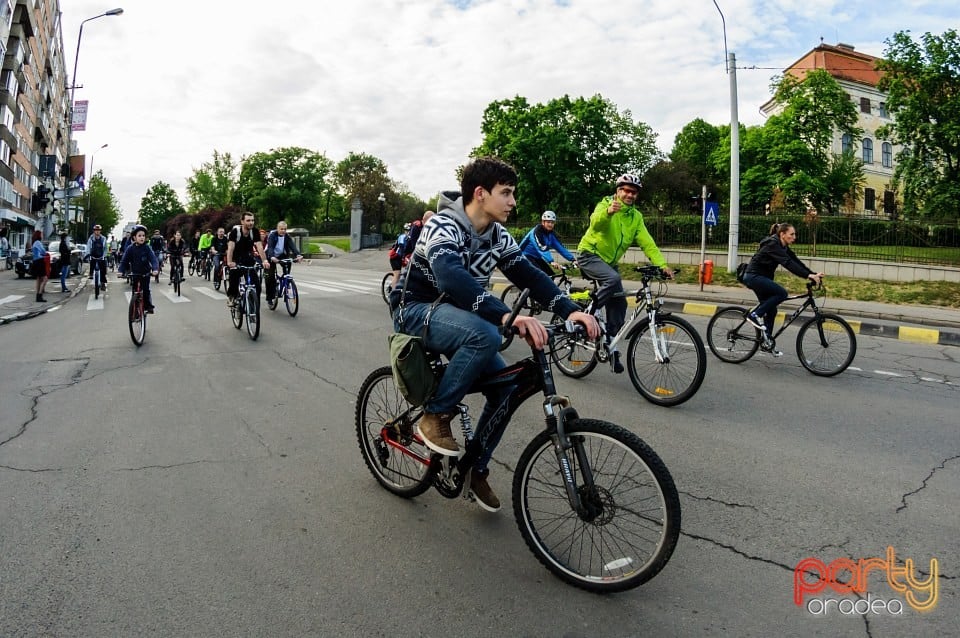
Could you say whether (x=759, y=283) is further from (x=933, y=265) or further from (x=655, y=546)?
(x=933, y=265)

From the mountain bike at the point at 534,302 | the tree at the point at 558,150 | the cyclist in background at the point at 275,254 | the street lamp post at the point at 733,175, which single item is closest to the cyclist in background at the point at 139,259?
the cyclist in background at the point at 275,254

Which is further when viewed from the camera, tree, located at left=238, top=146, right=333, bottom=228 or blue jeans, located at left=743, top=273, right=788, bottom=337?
tree, located at left=238, top=146, right=333, bottom=228

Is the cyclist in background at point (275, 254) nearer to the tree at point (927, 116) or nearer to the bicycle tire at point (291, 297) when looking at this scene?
the bicycle tire at point (291, 297)

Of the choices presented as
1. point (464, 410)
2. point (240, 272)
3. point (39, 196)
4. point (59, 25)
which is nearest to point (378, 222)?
point (39, 196)

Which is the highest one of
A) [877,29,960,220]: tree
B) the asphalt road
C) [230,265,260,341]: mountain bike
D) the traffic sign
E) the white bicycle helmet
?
[877,29,960,220]: tree

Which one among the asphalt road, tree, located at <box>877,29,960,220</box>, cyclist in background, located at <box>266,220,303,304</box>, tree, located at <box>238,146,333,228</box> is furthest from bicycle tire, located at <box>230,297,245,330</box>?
tree, located at <box>238,146,333,228</box>

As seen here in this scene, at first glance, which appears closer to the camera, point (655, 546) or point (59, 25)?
point (655, 546)

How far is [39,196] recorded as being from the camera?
864 inches

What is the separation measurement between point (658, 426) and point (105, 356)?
687 cm

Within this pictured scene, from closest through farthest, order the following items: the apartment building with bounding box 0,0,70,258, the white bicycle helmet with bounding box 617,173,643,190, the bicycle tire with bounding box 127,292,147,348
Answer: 1. the white bicycle helmet with bounding box 617,173,643,190
2. the bicycle tire with bounding box 127,292,147,348
3. the apartment building with bounding box 0,0,70,258

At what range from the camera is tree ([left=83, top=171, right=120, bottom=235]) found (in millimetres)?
83688

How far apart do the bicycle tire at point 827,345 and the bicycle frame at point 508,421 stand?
5.61 metres

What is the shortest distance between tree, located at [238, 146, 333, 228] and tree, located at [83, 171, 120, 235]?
1827 cm

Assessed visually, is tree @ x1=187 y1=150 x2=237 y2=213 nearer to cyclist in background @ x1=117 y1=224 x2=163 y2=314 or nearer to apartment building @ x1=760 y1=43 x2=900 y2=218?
apartment building @ x1=760 y1=43 x2=900 y2=218
